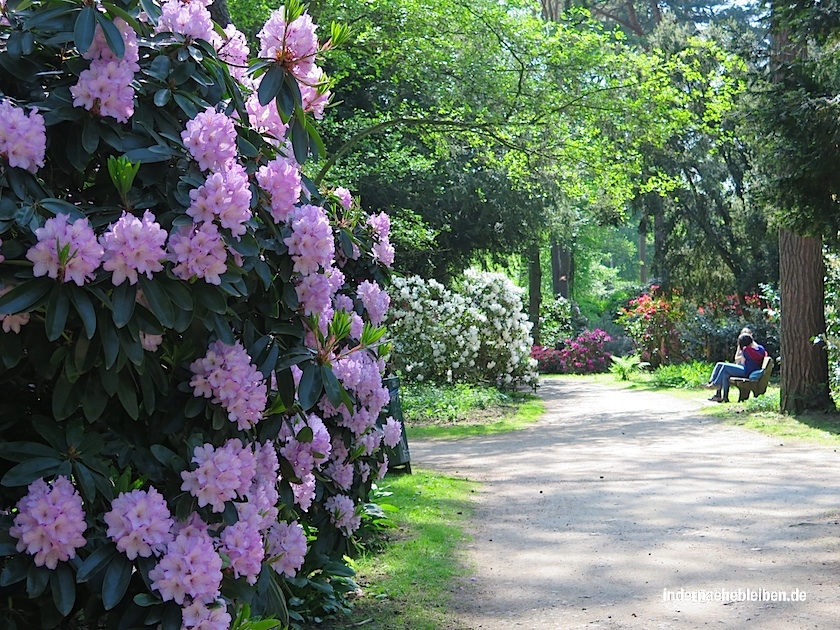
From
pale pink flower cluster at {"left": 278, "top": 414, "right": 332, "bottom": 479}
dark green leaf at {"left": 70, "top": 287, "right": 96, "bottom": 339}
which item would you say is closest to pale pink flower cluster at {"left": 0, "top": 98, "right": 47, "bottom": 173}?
dark green leaf at {"left": 70, "top": 287, "right": 96, "bottom": 339}

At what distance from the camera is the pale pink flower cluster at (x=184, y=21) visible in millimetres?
2684

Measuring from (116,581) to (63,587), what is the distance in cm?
12

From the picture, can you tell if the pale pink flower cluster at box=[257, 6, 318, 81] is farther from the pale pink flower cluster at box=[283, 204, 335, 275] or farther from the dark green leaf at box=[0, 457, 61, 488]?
the dark green leaf at box=[0, 457, 61, 488]

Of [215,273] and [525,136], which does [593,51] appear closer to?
[525,136]

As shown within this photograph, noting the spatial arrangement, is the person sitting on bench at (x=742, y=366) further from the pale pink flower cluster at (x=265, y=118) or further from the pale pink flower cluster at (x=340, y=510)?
the pale pink flower cluster at (x=265, y=118)

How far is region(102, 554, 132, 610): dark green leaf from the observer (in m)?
2.16

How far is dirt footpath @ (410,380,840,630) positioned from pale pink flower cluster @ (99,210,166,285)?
112 inches

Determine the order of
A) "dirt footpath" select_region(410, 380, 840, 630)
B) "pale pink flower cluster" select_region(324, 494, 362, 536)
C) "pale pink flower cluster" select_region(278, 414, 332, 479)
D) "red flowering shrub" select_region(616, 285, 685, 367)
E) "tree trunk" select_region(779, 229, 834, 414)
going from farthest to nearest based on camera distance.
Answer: "red flowering shrub" select_region(616, 285, 685, 367), "tree trunk" select_region(779, 229, 834, 414), "dirt footpath" select_region(410, 380, 840, 630), "pale pink flower cluster" select_region(324, 494, 362, 536), "pale pink flower cluster" select_region(278, 414, 332, 479)

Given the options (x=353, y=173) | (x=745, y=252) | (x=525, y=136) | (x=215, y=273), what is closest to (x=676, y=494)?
(x=215, y=273)

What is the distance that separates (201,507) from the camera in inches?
95.7

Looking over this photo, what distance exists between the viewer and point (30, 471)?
2201 mm

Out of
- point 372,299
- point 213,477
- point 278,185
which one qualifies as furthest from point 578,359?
point 213,477

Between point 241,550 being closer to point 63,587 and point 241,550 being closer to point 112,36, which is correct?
point 63,587

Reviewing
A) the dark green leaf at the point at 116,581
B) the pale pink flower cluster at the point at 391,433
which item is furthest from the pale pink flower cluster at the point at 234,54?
the pale pink flower cluster at the point at 391,433
